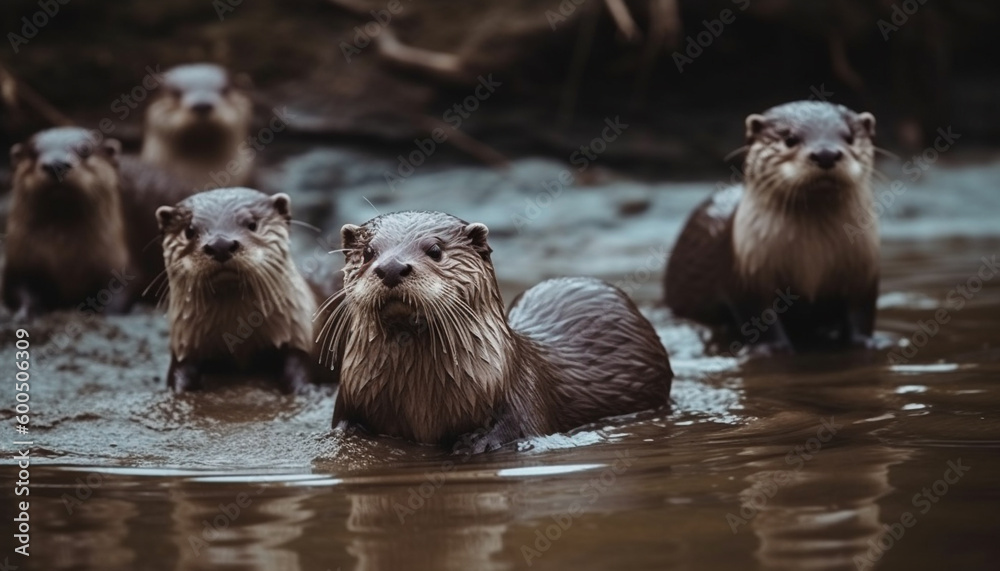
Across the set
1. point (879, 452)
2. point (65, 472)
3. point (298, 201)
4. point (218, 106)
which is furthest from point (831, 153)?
point (298, 201)

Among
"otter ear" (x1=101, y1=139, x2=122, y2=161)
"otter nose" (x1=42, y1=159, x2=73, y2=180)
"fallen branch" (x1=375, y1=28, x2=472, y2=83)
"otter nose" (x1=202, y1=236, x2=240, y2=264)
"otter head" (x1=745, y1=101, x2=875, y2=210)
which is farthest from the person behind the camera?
"fallen branch" (x1=375, y1=28, x2=472, y2=83)

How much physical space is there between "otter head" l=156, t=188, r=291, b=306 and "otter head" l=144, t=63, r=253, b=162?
243 cm

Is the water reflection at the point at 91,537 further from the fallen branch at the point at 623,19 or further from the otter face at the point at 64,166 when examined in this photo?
the fallen branch at the point at 623,19

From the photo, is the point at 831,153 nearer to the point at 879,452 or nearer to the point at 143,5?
the point at 879,452

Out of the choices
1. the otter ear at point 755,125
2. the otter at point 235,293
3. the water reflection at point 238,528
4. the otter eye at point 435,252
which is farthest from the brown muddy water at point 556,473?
the otter ear at point 755,125

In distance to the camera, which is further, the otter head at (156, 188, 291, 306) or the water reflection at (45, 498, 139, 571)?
the otter head at (156, 188, 291, 306)

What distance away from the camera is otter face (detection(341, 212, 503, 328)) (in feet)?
9.52

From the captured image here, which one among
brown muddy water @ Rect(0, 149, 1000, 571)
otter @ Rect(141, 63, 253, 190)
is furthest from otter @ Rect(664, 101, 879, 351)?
otter @ Rect(141, 63, 253, 190)

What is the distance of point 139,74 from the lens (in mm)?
7973

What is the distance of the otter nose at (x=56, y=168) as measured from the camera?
4.83m

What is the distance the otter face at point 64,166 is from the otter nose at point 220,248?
4.58ft

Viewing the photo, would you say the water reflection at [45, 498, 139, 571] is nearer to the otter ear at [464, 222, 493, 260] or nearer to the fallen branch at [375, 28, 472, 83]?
the otter ear at [464, 222, 493, 260]

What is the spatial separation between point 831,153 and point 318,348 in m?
1.56

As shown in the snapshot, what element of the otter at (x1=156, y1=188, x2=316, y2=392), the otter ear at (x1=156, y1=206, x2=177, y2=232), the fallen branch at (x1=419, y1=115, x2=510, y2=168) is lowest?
the otter at (x1=156, y1=188, x2=316, y2=392)
